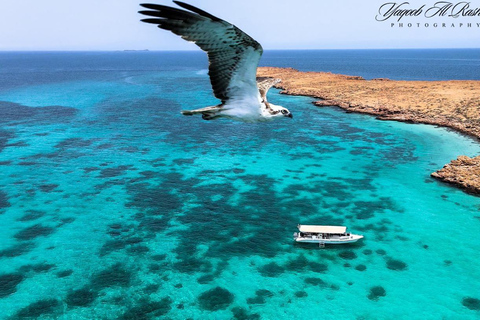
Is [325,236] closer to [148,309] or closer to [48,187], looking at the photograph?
[148,309]

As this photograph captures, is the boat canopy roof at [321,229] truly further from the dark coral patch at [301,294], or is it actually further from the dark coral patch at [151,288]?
the dark coral patch at [151,288]

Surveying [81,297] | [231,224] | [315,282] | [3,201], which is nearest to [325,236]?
[315,282]

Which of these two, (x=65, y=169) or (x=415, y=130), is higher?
(x=415, y=130)

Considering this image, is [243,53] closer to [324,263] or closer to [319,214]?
[324,263]

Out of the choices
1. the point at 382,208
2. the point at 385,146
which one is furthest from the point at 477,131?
the point at 382,208

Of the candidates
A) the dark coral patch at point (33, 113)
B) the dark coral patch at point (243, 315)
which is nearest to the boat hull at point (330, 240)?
the dark coral patch at point (243, 315)
